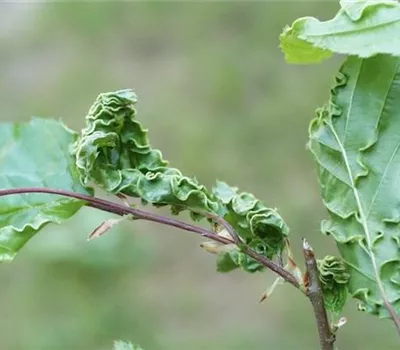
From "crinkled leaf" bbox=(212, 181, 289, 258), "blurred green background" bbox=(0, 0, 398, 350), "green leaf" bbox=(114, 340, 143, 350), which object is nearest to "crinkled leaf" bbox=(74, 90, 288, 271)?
"crinkled leaf" bbox=(212, 181, 289, 258)

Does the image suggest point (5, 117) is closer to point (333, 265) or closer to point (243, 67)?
point (243, 67)

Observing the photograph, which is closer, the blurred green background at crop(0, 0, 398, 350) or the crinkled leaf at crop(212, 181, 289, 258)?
the crinkled leaf at crop(212, 181, 289, 258)

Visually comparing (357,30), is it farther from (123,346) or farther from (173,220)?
(123,346)

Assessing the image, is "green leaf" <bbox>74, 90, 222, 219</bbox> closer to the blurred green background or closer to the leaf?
the leaf

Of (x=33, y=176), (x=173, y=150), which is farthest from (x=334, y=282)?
(x=173, y=150)

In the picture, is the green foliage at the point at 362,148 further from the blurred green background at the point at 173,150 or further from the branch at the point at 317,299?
the blurred green background at the point at 173,150

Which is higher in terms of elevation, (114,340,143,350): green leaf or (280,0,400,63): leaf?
(280,0,400,63): leaf
